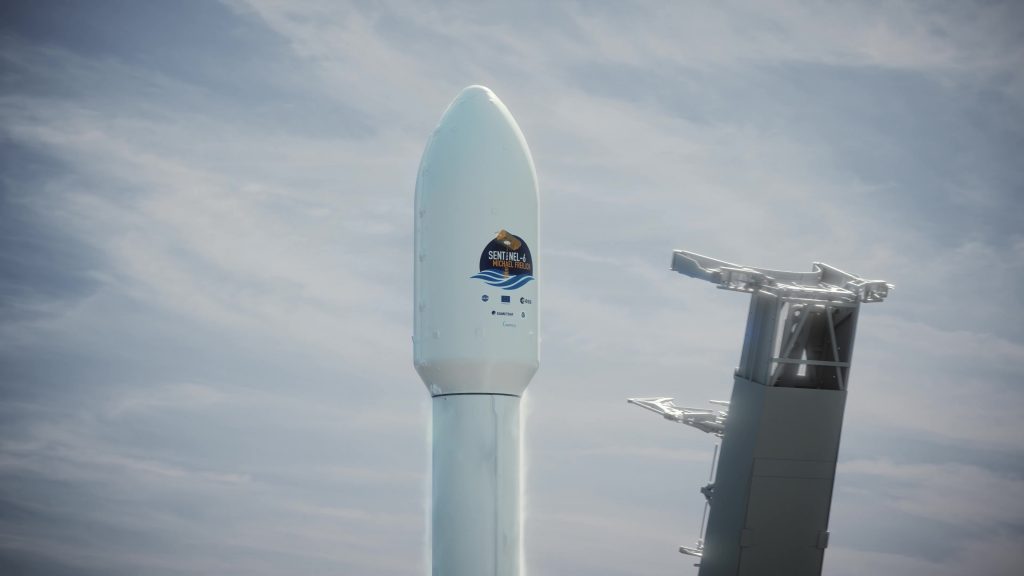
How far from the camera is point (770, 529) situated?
31.9 metres

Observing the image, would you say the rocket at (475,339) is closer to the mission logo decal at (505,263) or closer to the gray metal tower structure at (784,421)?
the mission logo decal at (505,263)

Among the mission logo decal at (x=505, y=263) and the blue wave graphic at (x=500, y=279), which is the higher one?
the mission logo decal at (x=505, y=263)

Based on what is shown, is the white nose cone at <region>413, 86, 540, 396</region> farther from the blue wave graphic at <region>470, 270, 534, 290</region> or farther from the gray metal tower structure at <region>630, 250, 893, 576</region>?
the gray metal tower structure at <region>630, 250, 893, 576</region>

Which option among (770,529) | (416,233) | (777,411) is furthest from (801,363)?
(416,233)

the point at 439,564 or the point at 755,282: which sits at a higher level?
the point at 755,282

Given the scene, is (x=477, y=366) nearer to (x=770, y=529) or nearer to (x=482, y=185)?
(x=482, y=185)

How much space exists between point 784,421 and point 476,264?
33.3ft

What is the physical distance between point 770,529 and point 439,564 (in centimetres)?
982

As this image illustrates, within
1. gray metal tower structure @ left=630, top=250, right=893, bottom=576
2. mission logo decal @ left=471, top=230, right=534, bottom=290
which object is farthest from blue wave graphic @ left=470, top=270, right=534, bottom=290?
gray metal tower structure @ left=630, top=250, right=893, bottom=576

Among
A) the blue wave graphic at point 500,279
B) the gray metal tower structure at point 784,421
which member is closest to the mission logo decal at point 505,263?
the blue wave graphic at point 500,279

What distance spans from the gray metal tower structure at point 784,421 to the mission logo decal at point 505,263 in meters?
5.73

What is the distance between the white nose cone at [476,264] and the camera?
28.6 meters

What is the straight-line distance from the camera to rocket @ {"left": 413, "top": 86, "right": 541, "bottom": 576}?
92.7ft

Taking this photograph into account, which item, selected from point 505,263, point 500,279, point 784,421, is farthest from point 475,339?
point 784,421
